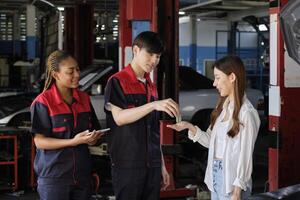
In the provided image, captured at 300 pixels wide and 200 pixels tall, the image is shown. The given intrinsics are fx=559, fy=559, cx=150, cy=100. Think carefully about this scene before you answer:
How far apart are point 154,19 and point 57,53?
3.35 meters

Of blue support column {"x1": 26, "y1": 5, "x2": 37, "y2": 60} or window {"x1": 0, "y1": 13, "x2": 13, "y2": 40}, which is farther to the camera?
window {"x1": 0, "y1": 13, "x2": 13, "y2": 40}

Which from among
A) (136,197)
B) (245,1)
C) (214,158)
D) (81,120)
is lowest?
(136,197)

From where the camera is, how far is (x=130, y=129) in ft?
10.7

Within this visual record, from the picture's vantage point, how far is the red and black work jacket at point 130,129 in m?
3.26

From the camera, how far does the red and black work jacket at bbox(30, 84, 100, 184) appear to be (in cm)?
321

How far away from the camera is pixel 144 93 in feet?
10.9

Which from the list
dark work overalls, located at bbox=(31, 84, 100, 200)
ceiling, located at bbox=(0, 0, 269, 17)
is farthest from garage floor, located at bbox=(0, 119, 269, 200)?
ceiling, located at bbox=(0, 0, 269, 17)

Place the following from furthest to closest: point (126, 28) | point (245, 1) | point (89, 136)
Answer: point (245, 1) < point (126, 28) < point (89, 136)

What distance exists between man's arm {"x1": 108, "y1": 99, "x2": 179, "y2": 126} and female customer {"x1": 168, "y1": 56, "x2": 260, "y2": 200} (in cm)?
31

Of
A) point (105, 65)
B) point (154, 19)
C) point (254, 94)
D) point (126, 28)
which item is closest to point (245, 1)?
point (254, 94)

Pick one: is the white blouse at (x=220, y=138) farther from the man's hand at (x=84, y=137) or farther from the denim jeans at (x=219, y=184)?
the man's hand at (x=84, y=137)

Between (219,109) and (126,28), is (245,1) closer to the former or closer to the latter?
(126,28)

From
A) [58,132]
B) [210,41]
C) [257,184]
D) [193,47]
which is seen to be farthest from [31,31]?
[58,132]

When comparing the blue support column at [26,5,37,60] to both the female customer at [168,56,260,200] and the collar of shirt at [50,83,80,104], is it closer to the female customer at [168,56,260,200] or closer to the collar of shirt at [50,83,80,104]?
the collar of shirt at [50,83,80,104]
